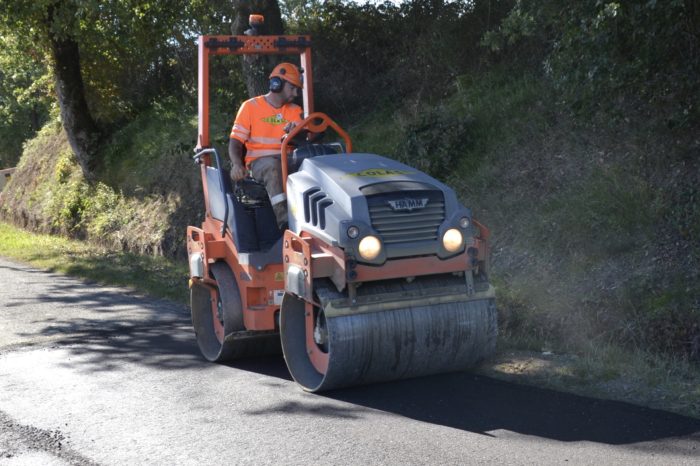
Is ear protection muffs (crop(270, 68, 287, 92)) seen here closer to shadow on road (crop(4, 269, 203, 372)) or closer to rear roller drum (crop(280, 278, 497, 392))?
rear roller drum (crop(280, 278, 497, 392))

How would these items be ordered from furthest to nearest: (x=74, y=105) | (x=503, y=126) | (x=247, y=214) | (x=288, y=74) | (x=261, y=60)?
(x=74, y=105) < (x=261, y=60) < (x=503, y=126) < (x=288, y=74) < (x=247, y=214)

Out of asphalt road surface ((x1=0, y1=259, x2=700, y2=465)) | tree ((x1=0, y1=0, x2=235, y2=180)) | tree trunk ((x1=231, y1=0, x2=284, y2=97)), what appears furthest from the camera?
tree ((x1=0, y1=0, x2=235, y2=180))

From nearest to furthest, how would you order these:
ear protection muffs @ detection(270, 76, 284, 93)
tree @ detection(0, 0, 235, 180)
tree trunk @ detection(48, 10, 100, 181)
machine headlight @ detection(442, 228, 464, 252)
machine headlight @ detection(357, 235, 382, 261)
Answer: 1. machine headlight @ detection(357, 235, 382, 261)
2. machine headlight @ detection(442, 228, 464, 252)
3. ear protection muffs @ detection(270, 76, 284, 93)
4. tree @ detection(0, 0, 235, 180)
5. tree trunk @ detection(48, 10, 100, 181)

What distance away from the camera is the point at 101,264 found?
589 inches

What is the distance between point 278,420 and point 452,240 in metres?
1.69

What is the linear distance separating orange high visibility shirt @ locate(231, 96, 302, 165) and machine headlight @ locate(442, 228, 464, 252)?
1.90m

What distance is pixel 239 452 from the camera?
18.3 feet

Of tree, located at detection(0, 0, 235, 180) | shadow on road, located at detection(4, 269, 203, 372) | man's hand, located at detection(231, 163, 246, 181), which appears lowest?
shadow on road, located at detection(4, 269, 203, 372)

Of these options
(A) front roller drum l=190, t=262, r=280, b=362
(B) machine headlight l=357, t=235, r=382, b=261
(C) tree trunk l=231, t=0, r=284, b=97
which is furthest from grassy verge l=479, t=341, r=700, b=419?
(C) tree trunk l=231, t=0, r=284, b=97

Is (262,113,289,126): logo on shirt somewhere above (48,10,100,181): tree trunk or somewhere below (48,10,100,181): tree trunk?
below

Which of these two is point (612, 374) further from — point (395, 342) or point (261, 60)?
point (261, 60)

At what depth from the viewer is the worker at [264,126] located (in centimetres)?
775

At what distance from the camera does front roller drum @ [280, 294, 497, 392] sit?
247 inches

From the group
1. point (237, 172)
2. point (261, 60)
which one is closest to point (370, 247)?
point (237, 172)
